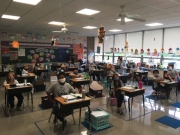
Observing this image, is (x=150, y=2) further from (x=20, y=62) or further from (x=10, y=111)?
(x=20, y=62)

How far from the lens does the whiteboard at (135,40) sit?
32.1 ft

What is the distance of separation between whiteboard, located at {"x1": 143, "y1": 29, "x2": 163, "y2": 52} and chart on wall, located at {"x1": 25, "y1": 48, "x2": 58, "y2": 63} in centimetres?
691

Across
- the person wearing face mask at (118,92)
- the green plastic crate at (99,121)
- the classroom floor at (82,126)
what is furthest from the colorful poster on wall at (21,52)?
the green plastic crate at (99,121)

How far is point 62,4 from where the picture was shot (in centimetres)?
443

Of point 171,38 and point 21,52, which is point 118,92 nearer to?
point 171,38

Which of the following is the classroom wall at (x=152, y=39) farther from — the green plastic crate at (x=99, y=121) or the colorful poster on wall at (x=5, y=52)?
the colorful poster on wall at (x=5, y=52)

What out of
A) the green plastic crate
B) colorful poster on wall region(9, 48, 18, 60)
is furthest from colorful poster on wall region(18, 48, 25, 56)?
the green plastic crate

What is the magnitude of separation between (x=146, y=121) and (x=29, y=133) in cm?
279

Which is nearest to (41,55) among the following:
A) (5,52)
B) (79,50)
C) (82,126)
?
(5,52)

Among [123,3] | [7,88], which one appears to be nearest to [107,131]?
[7,88]

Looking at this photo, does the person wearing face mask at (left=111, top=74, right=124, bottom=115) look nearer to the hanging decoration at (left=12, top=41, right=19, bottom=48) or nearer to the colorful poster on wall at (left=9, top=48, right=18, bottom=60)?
the hanging decoration at (left=12, top=41, right=19, bottom=48)

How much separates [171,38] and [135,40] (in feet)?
7.81

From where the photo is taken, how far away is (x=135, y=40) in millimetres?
10062

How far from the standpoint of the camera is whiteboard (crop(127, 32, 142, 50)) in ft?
32.1
